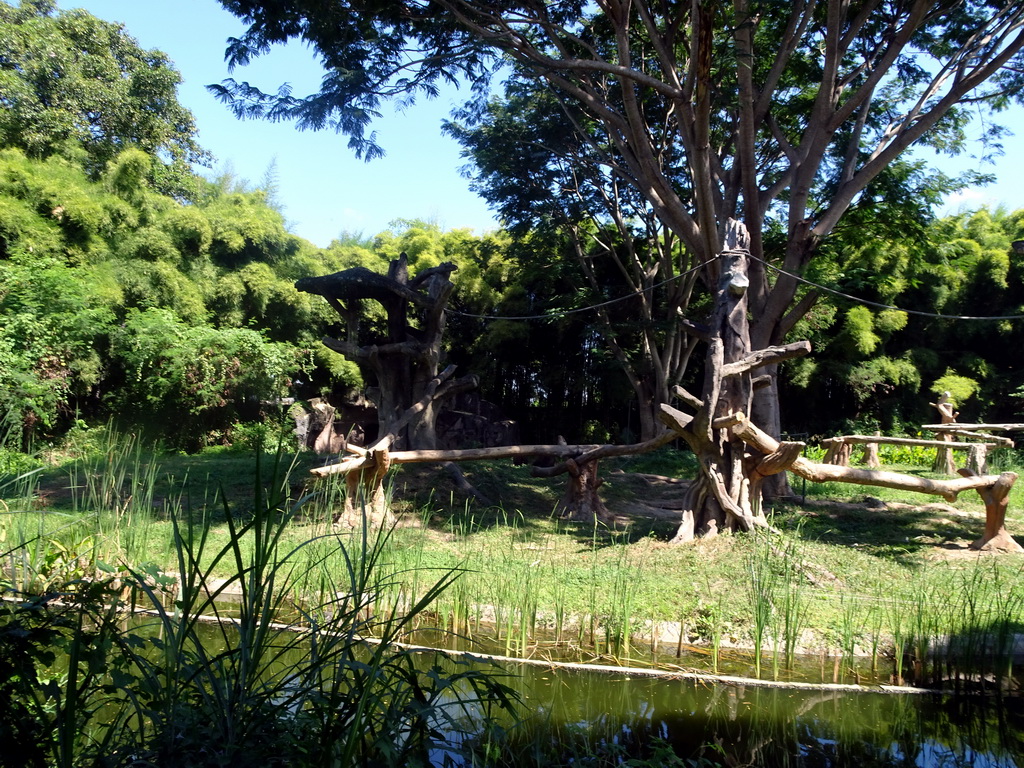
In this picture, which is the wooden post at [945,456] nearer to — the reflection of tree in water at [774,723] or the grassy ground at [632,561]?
the grassy ground at [632,561]

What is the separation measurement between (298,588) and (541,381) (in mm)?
12999

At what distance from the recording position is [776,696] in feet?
12.5

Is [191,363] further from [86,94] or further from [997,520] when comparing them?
[997,520]

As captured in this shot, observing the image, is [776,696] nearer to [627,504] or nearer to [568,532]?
[568,532]

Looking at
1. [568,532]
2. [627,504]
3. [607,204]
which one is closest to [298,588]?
[568,532]

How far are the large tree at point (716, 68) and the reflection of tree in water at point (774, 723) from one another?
114 inches

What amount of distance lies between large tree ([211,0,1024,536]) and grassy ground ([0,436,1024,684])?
122 centimetres

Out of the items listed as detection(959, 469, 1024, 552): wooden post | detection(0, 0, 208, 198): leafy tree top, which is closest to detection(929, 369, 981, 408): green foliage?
detection(959, 469, 1024, 552): wooden post

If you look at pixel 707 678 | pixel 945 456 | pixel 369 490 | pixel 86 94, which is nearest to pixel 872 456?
pixel 945 456

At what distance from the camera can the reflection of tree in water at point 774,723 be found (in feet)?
10.6

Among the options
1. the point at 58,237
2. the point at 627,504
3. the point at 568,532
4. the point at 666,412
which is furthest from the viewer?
the point at 58,237

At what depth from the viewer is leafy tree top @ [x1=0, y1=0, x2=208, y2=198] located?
14.8 meters

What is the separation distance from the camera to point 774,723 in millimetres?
3545

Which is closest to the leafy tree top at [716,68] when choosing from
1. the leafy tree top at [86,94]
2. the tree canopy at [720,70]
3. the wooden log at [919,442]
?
the tree canopy at [720,70]
